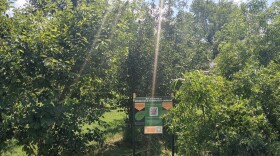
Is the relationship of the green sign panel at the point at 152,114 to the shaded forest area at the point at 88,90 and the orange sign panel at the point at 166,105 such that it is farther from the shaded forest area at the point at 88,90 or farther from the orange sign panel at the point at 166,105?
the shaded forest area at the point at 88,90

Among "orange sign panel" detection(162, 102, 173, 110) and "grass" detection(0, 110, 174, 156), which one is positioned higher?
"orange sign panel" detection(162, 102, 173, 110)

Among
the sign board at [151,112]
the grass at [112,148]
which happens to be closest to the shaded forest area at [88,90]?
the sign board at [151,112]

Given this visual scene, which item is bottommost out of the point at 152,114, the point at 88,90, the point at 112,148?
the point at 112,148

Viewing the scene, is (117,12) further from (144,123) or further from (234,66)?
(234,66)

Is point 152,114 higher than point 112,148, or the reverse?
point 152,114

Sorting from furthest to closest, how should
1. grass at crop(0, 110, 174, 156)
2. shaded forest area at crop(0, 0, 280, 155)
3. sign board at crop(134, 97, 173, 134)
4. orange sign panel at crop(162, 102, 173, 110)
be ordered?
1. grass at crop(0, 110, 174, 156)
2. orange sign panel at crop(162, 102, 173, 110)
3. sign board at crop(134, 97, 173, 134)
4. shaded forest area at crop(0, 0, 280, 155)

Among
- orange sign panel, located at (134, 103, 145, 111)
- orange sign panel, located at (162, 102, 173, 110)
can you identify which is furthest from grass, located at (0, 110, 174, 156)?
orange sign panel, located at (162, 102, 173, 110)

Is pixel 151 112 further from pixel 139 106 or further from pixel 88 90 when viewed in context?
pixel 88 90

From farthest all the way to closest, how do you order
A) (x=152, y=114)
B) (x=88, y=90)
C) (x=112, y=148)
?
1. (x=112, y=148)
2. (x=88, y=90)
3. (x=152, y=114)

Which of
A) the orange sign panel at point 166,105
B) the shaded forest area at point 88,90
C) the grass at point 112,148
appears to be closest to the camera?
the shaded forest area at point 88,90

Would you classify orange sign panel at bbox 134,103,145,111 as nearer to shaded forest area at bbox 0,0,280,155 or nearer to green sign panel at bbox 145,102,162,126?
green sign panel at bbox 145,102,162,126

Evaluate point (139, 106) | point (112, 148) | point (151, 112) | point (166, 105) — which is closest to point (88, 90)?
point (139, 106)

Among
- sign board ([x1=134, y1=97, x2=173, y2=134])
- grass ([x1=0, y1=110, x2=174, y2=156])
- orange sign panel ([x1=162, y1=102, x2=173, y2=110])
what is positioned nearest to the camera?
sign board ([x1=134, y1=97, x2=173, y2=134])

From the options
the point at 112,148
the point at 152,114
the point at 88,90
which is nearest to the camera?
the point at 152,114
